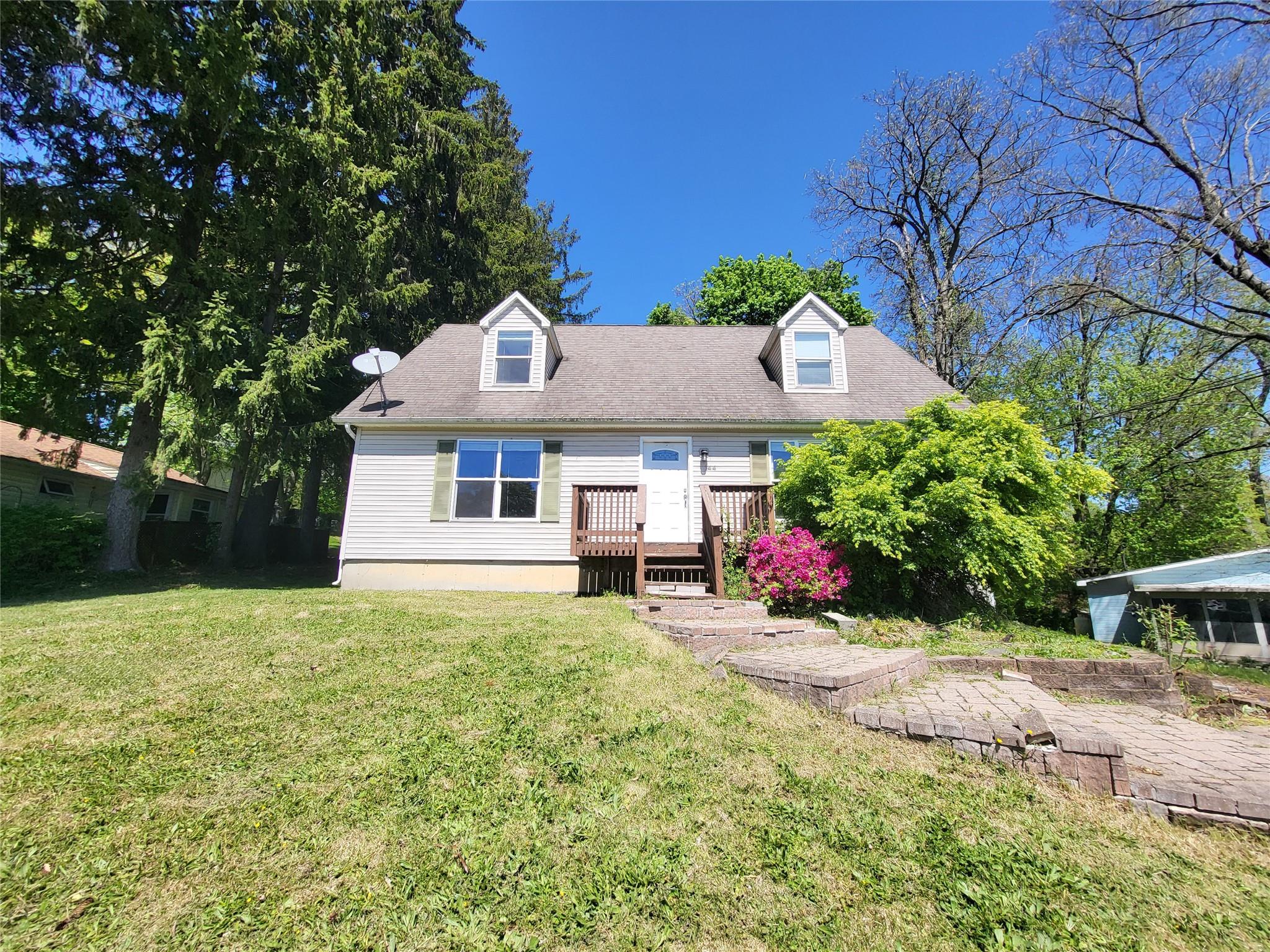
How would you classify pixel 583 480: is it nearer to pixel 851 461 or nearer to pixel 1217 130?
pixel 851 461

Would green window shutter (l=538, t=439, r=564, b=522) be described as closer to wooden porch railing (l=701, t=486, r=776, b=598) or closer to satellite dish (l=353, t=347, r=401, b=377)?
wooden porch railing (l=701, t=486, r=776, b=598)

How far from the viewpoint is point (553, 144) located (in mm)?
14320

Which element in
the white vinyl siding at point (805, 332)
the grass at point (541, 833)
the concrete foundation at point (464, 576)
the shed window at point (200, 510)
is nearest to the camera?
the grass at point (541, 833)

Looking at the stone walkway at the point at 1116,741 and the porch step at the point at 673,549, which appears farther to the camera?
the porch step at the point at 673,549

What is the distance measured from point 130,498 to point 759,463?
1336cm

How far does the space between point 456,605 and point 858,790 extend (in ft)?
19.2

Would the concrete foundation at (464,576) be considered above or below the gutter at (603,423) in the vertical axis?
below

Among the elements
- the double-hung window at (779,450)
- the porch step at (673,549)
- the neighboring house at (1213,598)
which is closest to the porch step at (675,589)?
the porch step at (673,549)

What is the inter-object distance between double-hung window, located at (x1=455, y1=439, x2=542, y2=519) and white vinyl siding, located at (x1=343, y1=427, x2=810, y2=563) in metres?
0.15

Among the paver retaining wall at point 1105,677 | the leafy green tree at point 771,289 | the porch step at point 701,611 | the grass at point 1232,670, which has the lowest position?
the grass at point 1232,670

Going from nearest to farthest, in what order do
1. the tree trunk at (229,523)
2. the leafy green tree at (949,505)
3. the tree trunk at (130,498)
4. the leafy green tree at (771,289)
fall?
the leafy green tree at (949,505) < the tree trunk at (130,498) < the tree trunk at (229,523) < the leafy green tree at (771,289)

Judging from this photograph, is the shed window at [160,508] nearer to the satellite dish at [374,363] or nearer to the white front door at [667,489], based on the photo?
the satellite dish at [374,363]

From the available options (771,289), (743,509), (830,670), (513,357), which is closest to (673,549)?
(743,509)

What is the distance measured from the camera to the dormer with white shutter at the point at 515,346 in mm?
11117
